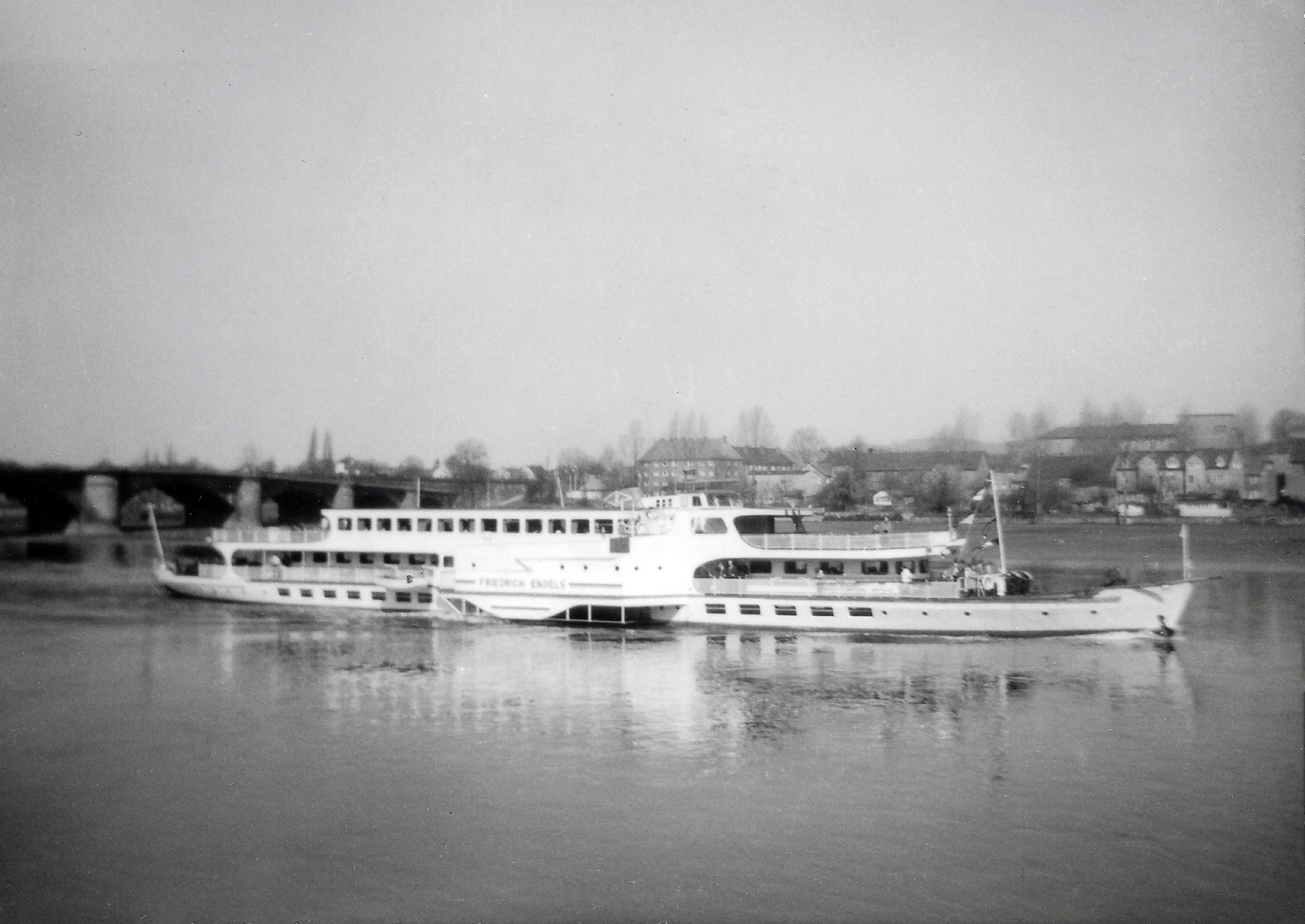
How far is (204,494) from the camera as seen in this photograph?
5500cm

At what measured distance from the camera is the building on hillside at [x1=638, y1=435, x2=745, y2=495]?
56719 mm

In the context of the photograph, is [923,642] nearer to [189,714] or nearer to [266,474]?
[189,714]

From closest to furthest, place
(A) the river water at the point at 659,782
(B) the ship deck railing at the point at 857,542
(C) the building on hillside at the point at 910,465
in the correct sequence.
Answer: (A) the river water at the point at 659,782 < (B) the ship deck railing at the point at 857,542 < (C) the building on hillside at the point at 910,465

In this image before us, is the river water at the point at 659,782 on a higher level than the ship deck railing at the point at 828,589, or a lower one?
lower

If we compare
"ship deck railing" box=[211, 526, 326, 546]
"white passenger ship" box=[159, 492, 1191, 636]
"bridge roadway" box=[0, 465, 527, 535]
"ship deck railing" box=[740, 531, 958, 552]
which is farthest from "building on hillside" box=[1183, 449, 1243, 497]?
"ship deck railing" box=[211, 526, 326, 546]

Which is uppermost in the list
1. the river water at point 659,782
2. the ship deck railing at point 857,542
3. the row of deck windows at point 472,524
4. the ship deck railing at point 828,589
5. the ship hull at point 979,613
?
the row of deck windows at point 472,524

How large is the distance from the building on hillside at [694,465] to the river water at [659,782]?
3042 centimetres

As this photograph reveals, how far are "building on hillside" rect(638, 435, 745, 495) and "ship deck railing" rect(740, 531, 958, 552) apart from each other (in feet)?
84.7

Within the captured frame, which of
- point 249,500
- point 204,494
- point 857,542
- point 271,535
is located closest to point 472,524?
point 271,535

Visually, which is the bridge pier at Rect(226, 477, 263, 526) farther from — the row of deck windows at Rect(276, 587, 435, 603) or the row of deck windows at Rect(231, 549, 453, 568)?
the row of deck windows at Rect(276, 587, 435, 603)

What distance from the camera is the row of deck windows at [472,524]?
3158 cm

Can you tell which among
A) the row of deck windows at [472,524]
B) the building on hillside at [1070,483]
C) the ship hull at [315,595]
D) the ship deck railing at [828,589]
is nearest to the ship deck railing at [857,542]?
the ship deck railing at [828,589]

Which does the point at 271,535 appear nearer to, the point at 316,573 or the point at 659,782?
the point at 316,573

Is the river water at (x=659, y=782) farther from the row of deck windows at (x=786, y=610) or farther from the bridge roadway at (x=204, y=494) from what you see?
the bridge roadway at (x=204, y=494)
